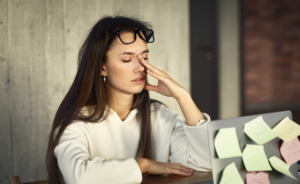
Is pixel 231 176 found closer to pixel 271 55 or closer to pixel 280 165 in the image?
pixel 280 165

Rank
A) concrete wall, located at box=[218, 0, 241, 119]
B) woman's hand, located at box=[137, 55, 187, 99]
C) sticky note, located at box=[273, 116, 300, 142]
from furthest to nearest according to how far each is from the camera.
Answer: concrete wall, located at box=[218, 0, 241, 119]
woman's hand, located at box=[137, 55, 187, 99]
sticky note, located at box=[273, 116, 300, 142]

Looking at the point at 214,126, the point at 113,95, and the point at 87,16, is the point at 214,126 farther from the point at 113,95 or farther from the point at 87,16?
the point at 87,16

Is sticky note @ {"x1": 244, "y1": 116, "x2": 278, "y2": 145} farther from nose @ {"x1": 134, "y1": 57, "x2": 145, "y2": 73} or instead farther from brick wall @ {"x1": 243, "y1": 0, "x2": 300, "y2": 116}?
brick wall @ {"x1": 243, "y1": 0, "x2": 300, "y2": 116}

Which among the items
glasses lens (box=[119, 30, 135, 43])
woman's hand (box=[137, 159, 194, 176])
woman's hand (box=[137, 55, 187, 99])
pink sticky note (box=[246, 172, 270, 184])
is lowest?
woman's hand (box=[137, 159, 194, 176])

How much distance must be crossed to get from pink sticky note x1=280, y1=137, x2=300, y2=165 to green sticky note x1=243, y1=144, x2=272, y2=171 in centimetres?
8

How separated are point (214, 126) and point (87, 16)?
2120mm

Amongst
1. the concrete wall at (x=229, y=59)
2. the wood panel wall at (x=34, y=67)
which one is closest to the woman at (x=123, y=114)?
the wood panel wall at (x=34, y=67)

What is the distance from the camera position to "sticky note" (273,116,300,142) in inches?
37.7

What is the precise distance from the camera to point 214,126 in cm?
85

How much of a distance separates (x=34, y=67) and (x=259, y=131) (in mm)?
2100

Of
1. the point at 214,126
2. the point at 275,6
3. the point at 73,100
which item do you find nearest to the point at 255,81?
the point at 275,6

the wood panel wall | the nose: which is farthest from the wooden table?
the wood panel wall

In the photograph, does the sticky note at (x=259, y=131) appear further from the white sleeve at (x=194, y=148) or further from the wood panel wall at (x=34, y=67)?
the wood panel wall at (x=34, y=67)

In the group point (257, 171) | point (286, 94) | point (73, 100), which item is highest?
point (73, 100)
